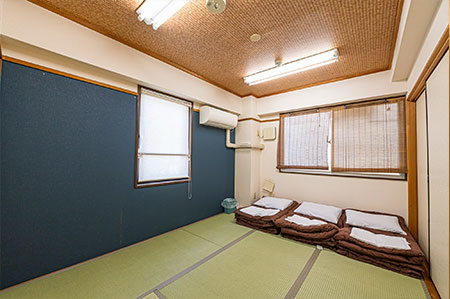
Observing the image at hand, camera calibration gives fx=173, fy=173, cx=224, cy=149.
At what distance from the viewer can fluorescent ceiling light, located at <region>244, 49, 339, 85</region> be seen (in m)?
2.20

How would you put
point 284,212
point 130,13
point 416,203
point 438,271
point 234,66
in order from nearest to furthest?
point 438,271, point 130,13, point 416,203, point 234,66, point 284,212

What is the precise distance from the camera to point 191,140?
3.07 m

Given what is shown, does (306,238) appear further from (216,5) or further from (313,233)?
(216,5)

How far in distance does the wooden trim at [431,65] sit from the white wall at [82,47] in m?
2.67

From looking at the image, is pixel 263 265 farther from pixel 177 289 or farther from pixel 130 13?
pixel 130 13

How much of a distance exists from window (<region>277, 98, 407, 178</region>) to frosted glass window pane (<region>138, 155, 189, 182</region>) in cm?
198

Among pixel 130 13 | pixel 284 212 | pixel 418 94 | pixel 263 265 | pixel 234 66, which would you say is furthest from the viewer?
pixel 284 212

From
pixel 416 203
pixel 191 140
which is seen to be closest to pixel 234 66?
pixel 191 140

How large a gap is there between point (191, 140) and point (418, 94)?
3144 millimetres

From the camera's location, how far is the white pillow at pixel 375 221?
218 centimetres

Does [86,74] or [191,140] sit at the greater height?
[86,74]

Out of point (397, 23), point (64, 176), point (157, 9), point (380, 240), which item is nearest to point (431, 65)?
point (397, 23)

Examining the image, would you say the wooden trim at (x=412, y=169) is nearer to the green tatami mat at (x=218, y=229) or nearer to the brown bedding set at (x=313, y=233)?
the brown bedding set at (x=313, y=233)

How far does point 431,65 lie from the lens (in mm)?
1540
